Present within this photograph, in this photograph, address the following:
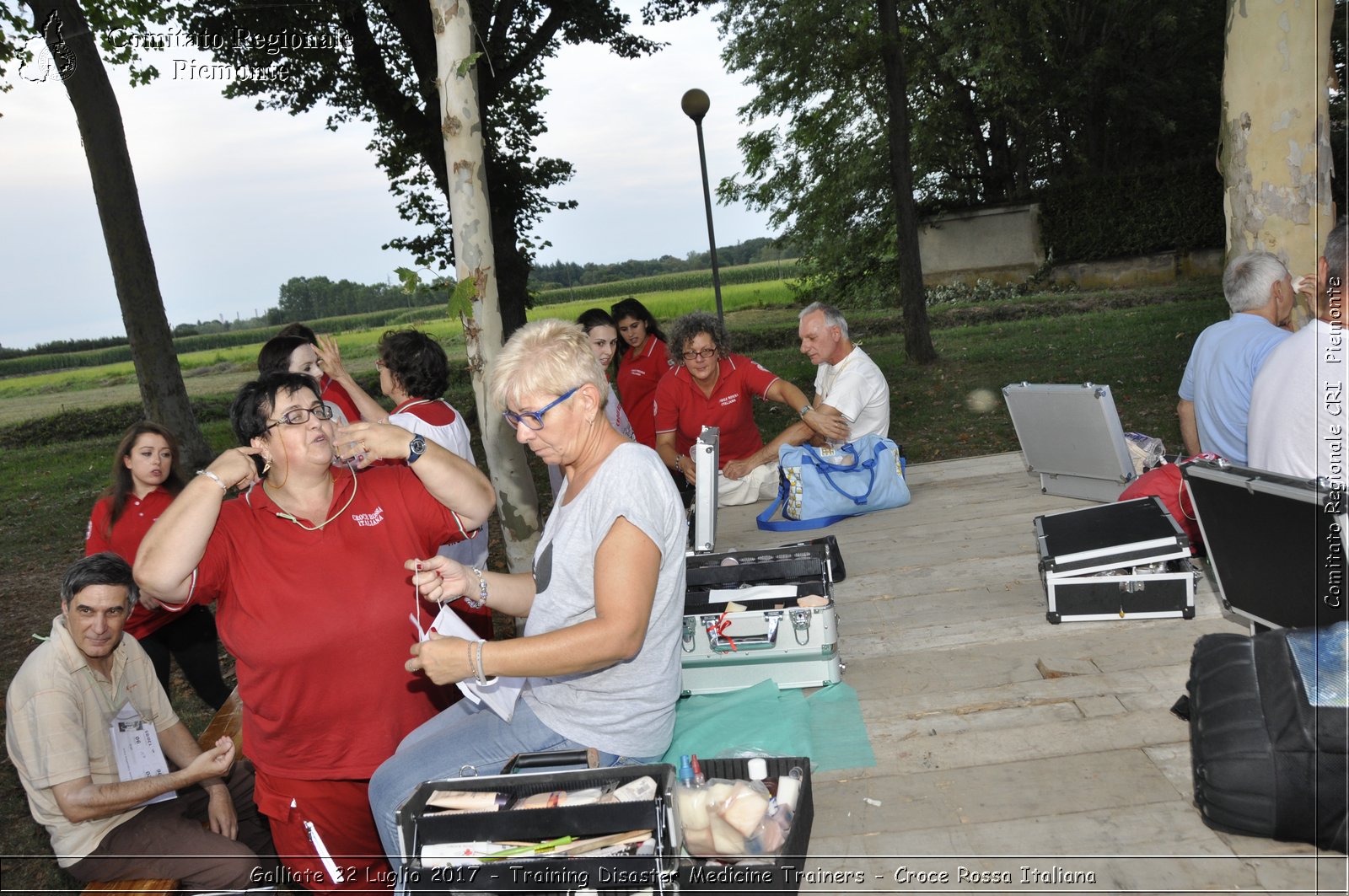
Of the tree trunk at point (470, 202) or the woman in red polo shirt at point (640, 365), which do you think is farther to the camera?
the woman in red polo shirt at point (640, 365)

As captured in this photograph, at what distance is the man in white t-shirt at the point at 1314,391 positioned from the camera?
3.24 meters

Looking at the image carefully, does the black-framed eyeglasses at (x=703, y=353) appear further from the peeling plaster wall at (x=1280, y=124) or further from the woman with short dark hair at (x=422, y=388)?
the peeling plaster wall at (x=1280, y=124)

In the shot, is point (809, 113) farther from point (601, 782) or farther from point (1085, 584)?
point (601, 782)

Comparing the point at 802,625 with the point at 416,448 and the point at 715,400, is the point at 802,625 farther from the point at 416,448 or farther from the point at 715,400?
the point at 715,400

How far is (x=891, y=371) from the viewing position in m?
14.5

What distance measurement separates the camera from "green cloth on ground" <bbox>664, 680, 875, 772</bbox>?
3.00 metres

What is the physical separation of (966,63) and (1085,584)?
22354mm

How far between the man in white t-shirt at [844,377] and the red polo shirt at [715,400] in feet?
1.30

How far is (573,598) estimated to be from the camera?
2561mm

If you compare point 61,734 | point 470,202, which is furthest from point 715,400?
point 61,734

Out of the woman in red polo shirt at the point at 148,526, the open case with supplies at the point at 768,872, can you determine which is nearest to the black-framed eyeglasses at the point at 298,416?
the open case with supplies at the point at 768,872

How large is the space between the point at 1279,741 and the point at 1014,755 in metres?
0.74

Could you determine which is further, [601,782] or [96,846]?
[96,846]

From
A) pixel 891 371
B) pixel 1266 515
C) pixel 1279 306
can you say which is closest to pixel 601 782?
pixel 1266 515
